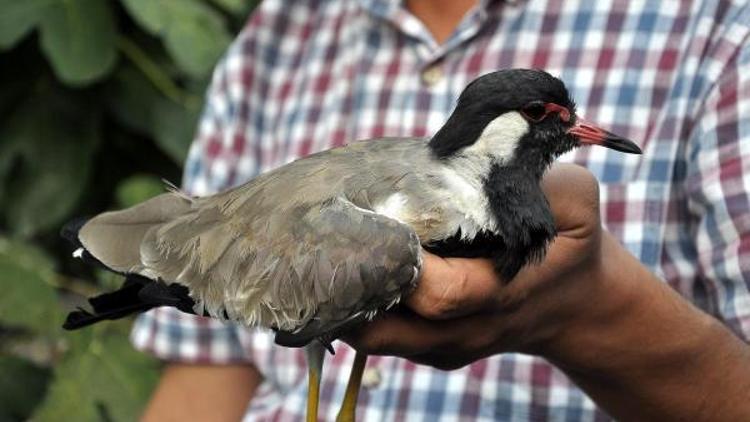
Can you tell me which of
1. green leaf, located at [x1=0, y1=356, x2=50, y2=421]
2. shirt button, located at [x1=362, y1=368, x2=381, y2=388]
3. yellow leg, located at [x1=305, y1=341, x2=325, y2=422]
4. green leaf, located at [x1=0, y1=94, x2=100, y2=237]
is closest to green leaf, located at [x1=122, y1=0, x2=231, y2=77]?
green leaf, located at [x1=0, y1=94, x2=100, y2=237]

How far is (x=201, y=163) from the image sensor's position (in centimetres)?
308

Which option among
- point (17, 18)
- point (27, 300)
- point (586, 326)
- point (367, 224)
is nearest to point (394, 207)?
point (367, 224)

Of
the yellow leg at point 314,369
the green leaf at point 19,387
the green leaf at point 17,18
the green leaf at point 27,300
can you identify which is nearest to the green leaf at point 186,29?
the green leaf at point 17,18

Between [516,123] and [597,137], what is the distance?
0.14 meters

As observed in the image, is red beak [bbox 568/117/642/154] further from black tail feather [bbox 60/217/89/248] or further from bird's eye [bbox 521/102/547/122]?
black tail feather [bbox 60/217/89/248]

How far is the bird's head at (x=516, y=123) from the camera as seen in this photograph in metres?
2.11

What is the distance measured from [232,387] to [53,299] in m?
0.39

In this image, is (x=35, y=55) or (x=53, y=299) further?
(x=35, y=55)

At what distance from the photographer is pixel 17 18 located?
9.97 feet

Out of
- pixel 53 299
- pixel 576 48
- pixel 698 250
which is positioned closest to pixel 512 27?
pixel 576 48

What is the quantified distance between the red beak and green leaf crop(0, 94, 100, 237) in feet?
4.47

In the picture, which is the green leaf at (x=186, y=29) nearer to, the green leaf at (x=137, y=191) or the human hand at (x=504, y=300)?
the green leaf at (x=137, y=191)

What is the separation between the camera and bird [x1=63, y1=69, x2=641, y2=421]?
6.80ft

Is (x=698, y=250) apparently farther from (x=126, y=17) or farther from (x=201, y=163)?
(x=126, y=17)
